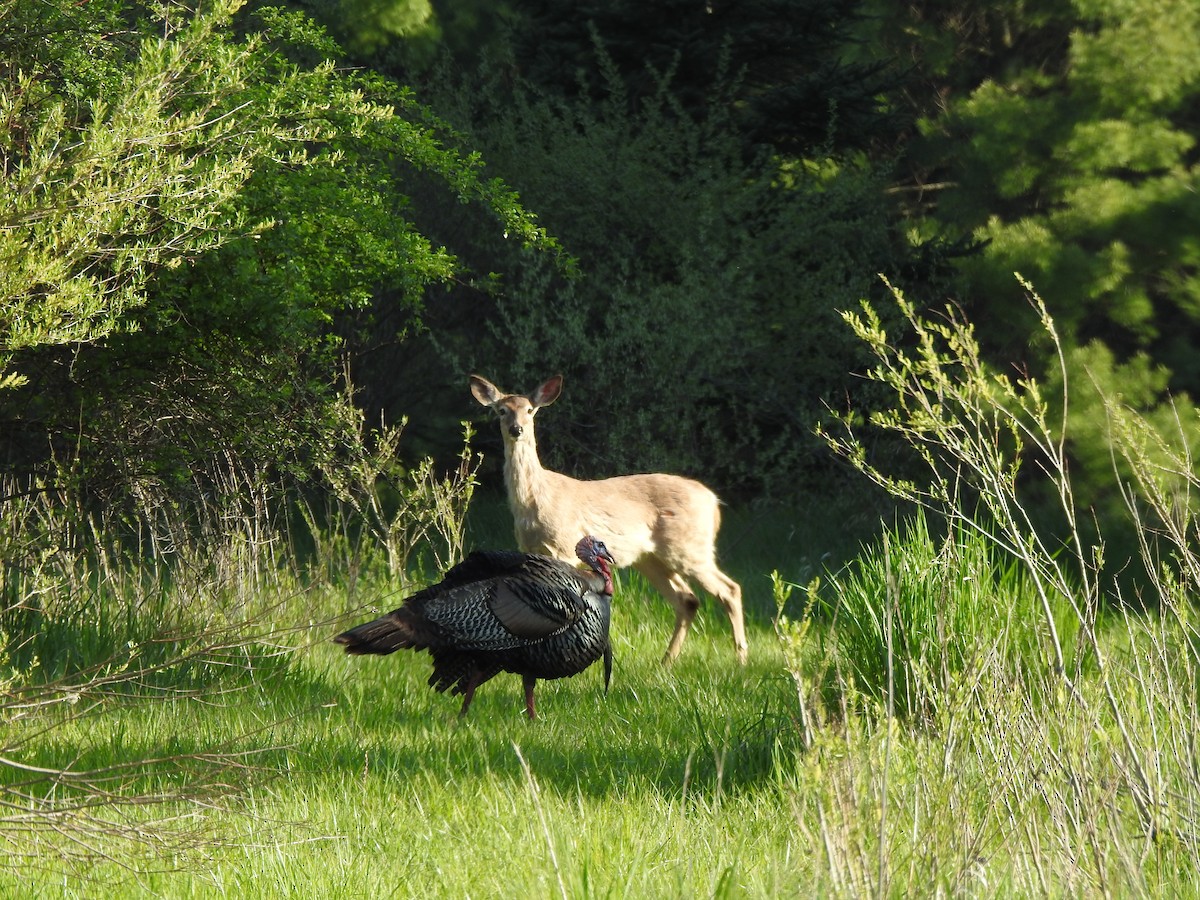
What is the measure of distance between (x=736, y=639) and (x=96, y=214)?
18.3ft

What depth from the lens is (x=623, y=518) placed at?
9.01 metres

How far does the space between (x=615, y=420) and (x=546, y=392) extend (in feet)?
15.5

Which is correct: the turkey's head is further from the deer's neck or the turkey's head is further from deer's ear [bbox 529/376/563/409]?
deer's ear [bbox 529/376/563/409]

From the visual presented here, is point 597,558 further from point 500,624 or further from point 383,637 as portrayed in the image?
point 383,637

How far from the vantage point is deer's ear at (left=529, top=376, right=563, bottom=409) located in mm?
9250

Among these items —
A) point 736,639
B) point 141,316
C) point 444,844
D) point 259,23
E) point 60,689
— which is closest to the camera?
point 60,689

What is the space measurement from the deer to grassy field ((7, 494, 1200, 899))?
0.91 m

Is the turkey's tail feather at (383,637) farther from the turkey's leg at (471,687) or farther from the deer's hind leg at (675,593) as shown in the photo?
the deer's hind leg at (675,593)

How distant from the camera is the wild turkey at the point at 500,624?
6590 mm

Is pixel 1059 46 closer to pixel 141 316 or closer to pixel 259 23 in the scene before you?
pixel 259 23

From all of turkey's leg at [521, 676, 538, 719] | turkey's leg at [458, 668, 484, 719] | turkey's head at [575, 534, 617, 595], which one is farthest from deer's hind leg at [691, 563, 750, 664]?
turkey's leg at [458, 668, 484, 719]

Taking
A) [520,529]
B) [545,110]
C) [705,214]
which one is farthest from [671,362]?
[520,529]

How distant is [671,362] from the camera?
13.6 m

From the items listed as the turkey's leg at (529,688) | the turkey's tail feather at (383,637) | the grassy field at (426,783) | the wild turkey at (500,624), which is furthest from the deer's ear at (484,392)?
the turkey's tail feather at (383,637)
